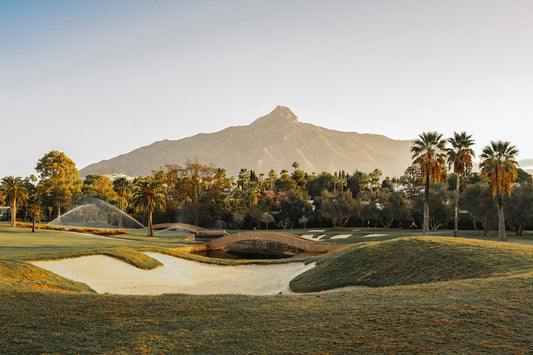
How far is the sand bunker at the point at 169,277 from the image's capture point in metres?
20.8

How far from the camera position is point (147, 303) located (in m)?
10.7

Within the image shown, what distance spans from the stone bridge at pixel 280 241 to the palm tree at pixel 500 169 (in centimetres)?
1743

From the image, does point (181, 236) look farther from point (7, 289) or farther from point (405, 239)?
point (7, 289)

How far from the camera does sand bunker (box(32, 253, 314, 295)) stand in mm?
20750

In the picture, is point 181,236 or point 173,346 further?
point 181,236

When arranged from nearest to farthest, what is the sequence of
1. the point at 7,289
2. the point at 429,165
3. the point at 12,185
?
the point at 7,289, the point at 429,165, the point at 12,185

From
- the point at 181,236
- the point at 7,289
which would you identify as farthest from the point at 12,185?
the point at 7,289

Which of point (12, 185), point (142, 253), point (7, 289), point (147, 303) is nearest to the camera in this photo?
point (147, 303)

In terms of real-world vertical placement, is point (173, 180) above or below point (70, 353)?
above

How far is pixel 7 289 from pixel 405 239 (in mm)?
20380

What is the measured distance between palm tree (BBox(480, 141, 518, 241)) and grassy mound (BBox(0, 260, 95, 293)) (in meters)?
37.8

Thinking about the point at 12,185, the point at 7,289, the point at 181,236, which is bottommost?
the point at 181,236

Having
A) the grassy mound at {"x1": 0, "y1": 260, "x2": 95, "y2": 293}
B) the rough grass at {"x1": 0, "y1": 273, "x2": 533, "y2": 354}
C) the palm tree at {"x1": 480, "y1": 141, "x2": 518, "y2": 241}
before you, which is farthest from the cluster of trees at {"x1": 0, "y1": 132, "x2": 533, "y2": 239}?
the rough grass at {"x1": 0, "y1": 273, "x2": 533, "y2": 354}

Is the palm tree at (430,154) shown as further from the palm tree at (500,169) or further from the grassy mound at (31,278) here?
the grassy mound at (31,278)
